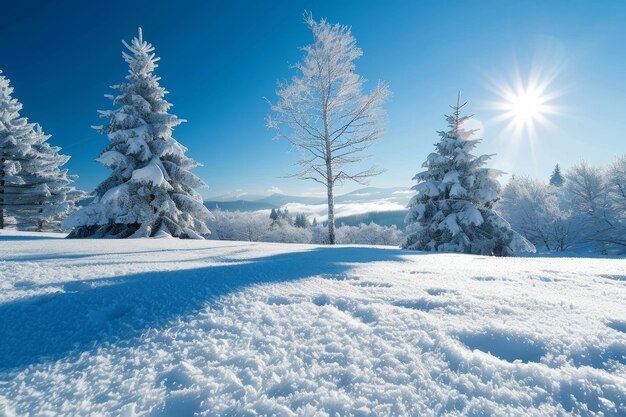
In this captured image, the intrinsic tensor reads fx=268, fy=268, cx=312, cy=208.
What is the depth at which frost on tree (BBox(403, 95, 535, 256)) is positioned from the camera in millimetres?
10016

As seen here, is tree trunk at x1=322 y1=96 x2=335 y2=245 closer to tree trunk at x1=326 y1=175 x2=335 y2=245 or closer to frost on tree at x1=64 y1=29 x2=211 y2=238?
tree trunk at x1=326 y1=175 x2=335 y2=245

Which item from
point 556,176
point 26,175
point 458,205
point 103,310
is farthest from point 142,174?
point 556,176

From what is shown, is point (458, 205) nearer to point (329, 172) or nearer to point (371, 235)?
point (329, 172)

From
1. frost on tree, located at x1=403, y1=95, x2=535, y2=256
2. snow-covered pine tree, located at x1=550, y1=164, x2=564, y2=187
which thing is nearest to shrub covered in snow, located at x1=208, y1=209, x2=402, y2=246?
snow-covered pine tree, located at x1=550, y1=164, x2=564, y2=187

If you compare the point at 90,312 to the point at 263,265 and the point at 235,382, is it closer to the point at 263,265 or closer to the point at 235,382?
the point at 235,382

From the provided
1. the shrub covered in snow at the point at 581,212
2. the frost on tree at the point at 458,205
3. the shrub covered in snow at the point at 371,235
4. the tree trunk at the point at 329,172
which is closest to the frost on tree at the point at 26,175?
the tree trunk at the point at 329,172

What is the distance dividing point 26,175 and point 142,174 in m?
13.1

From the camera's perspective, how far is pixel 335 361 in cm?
108

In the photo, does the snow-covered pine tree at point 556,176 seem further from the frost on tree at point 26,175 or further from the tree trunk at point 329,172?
the frost on tree at point 26,175

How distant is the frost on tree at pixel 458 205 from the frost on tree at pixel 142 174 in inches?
342

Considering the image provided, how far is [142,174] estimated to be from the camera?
871cm

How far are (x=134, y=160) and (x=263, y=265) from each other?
9126 mm

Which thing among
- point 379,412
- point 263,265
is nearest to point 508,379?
point 379,412

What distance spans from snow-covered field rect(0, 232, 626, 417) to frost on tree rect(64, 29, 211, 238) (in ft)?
25.4
